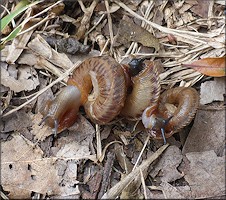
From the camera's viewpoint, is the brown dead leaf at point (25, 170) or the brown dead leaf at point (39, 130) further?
the brown dead leaf at point (39, 130)

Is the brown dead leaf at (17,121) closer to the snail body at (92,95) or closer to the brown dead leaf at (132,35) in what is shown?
the snail body at (92,95)

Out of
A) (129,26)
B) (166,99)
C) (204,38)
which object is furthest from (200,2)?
(166,99)

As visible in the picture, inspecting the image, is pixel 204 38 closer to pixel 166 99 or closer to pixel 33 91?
pixel 166 99

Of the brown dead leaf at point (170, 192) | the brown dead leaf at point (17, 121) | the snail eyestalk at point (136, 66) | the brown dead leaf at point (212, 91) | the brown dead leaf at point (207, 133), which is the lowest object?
the brown dead leaf at point (170, 192)

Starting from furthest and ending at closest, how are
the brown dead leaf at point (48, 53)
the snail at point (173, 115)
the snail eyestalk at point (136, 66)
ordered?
the brown dead leaf at point (48, 53)
the snail eyestalk at point (136, 66)
the snail at point (173, 115)

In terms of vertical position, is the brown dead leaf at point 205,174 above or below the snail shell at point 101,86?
below

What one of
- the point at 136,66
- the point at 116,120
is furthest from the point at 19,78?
the point at 136,66

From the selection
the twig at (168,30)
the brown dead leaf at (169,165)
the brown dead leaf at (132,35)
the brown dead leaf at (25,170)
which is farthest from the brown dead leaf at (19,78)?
the brown dead leaf at (169,165)

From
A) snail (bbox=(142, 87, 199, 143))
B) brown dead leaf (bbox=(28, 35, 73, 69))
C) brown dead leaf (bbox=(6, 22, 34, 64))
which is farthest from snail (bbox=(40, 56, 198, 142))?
brown dead leaf (bbox=(6, 22, 34, 64))

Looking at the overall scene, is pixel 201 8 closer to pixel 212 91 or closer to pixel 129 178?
pixel 212 91
